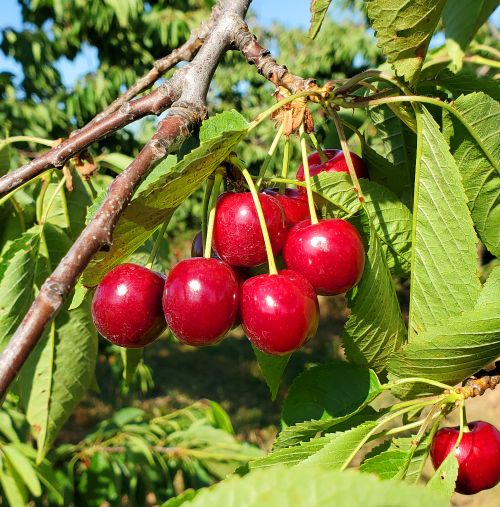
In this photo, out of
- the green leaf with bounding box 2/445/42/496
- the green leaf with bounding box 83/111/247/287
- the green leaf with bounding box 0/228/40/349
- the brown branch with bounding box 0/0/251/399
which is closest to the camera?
the brown branch with bounding box 0/0/251/399

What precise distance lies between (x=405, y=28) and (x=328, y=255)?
31cm

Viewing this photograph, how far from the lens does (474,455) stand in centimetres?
103

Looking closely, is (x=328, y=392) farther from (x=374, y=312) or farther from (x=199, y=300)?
(x=199, y=300)

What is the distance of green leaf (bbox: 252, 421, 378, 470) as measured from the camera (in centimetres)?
88

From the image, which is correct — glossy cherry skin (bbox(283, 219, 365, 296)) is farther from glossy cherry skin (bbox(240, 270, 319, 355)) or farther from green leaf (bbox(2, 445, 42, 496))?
green leaf (bbox(2, 445, 42, 496))

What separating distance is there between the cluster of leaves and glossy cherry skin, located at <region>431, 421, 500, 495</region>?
165 cm

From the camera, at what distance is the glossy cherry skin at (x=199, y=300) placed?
80 cm

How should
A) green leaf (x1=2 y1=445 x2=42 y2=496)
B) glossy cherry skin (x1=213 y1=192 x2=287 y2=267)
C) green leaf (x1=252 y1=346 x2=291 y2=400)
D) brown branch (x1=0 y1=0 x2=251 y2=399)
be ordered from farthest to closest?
green leaf (x1=2 y1=445 x2=42 y2=496), green leaf (x1=252 y1=346 x2=291 y2=400), glossy cherry skin (x1=213 y1=192 x2=287 y2=267), brown branch (x1=0 y1=0 x2=251 y2=399)

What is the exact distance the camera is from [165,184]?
732mm

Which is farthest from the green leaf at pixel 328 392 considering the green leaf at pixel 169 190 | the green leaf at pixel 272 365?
the green leaf at pixel 169 190

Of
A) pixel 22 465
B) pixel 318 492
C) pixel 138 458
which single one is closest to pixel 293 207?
pixel 318 492

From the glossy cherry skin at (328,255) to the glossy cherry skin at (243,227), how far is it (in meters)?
0.04

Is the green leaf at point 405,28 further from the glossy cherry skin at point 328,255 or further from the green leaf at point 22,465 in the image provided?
the green leaf at point 22,465

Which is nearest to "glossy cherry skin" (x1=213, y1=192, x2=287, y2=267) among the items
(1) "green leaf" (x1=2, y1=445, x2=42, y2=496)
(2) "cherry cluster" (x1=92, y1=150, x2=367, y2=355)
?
(2) "cherry cluster" (x1=92, y1=150, x2=367, y2=355)
